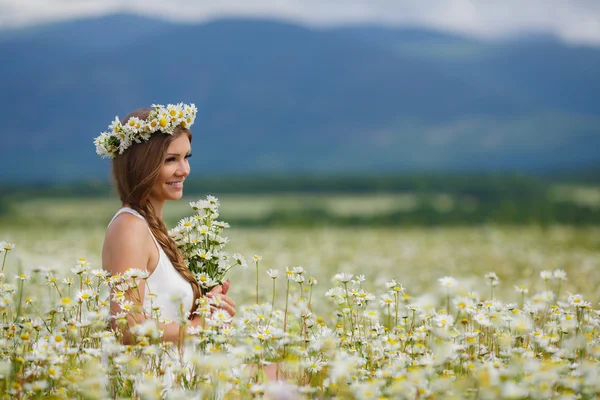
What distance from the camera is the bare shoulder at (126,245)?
4.36m

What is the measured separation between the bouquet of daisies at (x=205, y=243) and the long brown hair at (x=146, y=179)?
0.33ft

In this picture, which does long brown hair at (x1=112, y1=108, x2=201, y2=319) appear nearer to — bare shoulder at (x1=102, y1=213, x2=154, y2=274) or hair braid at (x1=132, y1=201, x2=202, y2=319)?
hair braid at (x1=132, y1=201, x2=202, y2=319)

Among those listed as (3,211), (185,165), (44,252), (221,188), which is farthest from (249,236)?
(221,188)

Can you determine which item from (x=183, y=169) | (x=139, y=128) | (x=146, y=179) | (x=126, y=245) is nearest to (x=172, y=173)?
(x=183, y=169)

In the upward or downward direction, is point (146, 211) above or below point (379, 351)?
above

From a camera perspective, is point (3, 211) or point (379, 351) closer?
point (379, 351)

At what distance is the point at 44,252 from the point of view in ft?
47.0

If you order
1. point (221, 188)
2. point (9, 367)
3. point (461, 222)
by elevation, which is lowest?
point (9, 367)

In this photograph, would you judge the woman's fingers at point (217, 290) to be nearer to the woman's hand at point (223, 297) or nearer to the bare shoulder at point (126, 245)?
the woman's hand at point (223, 297)

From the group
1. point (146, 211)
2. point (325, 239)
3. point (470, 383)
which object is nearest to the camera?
point (470, 383)

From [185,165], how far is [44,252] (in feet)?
34.3

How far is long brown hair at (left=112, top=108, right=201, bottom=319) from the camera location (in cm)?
460

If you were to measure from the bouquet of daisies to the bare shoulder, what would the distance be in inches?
11.4

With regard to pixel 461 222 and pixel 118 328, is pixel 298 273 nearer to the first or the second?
pixel 118 328
